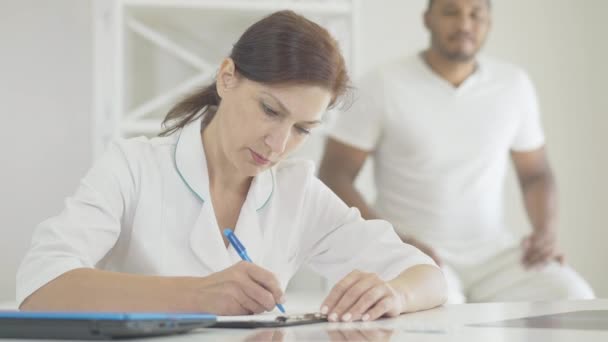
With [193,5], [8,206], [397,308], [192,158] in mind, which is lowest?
[8,206]

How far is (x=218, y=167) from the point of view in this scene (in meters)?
1.67

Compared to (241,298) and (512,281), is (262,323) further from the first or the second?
(512,281)

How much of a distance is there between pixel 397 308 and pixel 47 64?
6.77 ft

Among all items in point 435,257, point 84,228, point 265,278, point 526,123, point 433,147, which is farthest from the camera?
point 526,123

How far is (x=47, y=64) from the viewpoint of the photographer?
9.78 ft

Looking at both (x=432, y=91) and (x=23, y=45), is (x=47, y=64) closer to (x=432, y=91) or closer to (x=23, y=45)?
(x=23, y=45)

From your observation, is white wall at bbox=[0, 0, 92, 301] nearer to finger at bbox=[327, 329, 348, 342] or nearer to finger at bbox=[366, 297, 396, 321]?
finger at bbox=[366, 297, 396, 321]

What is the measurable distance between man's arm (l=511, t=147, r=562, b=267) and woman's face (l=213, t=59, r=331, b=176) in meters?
1.36

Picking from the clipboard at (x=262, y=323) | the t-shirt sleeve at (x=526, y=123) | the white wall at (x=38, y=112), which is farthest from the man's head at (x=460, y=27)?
the clipboard at (x=262, y=323)

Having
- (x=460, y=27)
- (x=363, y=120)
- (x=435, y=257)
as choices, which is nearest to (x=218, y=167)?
(x=435, y=257)

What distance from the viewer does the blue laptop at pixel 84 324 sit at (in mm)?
832

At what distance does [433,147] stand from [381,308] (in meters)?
1.64

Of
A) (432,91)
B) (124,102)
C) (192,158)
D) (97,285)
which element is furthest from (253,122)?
(432,91)

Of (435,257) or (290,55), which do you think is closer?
(290,55)
